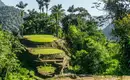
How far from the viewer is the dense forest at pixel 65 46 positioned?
2377cm

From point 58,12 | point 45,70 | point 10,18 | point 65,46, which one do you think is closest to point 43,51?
point 45,70

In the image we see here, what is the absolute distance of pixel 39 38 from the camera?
51656mm

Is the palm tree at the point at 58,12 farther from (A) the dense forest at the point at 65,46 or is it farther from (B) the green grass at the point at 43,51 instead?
(B) the green grass at the point at 43,51

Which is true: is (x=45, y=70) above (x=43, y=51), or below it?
below

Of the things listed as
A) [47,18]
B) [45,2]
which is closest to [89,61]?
[47,18]

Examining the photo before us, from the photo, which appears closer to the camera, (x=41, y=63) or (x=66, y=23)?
(x=41, y=63)

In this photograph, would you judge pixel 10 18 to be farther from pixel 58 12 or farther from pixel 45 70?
pixel 45 70

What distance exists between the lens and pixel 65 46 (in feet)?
176

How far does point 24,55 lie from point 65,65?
6.81 m

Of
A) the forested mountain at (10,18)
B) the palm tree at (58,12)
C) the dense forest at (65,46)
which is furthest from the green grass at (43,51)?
the forested mountain at (10,18)

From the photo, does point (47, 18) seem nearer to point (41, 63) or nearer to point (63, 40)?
point (63, 40)

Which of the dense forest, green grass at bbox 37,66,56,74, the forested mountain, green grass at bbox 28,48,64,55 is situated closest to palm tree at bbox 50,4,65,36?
the dense forest

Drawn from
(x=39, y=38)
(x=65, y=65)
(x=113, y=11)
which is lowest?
(x=65, y=65)

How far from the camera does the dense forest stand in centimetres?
2377
